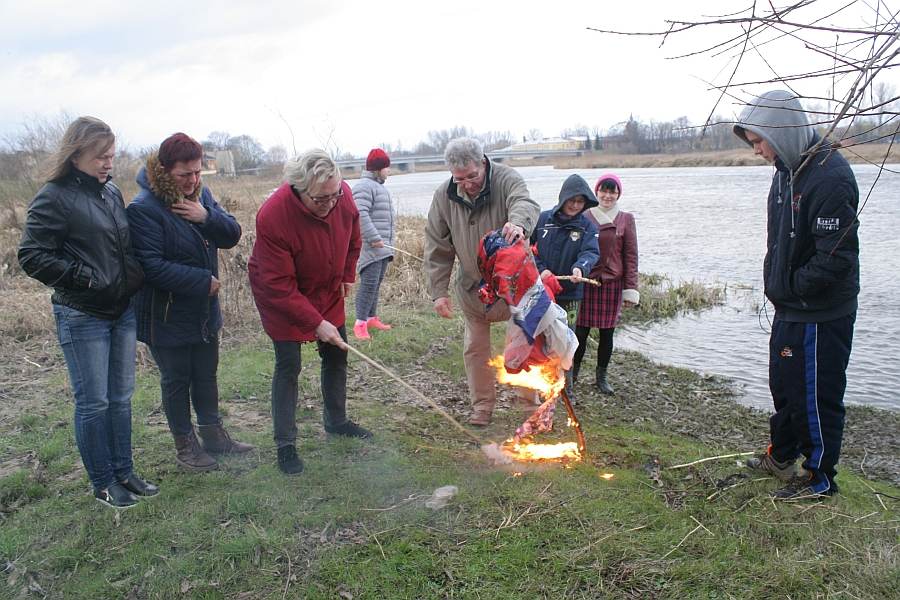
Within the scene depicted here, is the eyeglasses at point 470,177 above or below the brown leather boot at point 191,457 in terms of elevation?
above

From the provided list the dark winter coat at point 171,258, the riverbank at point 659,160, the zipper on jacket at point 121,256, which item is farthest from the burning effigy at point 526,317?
the riverbank at point 659,160

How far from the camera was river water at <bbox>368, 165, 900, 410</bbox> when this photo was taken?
8328 mm

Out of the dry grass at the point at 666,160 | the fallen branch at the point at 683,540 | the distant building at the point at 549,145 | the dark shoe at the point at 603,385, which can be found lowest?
the dark shoe at the point at 603,385

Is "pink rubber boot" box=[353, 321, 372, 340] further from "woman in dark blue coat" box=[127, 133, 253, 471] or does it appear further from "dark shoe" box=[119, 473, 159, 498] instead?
"dark shoe" box=[119, 473, 159, 498]

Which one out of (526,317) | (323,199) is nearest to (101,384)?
(323,199)

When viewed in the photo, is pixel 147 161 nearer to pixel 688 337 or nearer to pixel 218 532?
pixel 218 532

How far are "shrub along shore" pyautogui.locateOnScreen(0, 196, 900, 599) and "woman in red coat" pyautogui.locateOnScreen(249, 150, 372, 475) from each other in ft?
2.10

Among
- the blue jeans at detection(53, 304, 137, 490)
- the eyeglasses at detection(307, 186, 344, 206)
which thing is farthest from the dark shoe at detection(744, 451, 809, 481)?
the blue jeans at detection(53, 304, 137, 490)

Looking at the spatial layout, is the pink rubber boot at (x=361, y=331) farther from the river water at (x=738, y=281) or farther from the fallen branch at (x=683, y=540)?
the fallen branch at (x=683, y=540)

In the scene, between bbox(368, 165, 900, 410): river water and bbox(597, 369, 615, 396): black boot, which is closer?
bbox(597, 369, 615, 396): black boot

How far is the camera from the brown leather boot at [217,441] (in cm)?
465

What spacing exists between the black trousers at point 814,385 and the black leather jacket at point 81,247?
4.02 meters

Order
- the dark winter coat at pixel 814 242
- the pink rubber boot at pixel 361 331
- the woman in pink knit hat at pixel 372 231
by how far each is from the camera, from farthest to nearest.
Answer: the pink rubber boot at pixel 361 331
the woman in pink knit hat at pixel 372 231
the dark winter coat at pixel 814 242

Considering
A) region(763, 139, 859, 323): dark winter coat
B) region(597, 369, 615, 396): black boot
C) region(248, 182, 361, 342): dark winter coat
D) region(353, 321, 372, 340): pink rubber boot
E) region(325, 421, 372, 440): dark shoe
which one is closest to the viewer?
region(763, 139, 859, 323): dark winter coat
